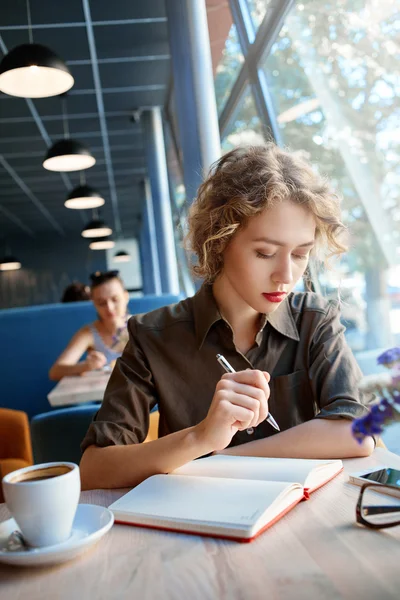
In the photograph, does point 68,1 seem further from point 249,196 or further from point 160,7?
point 249,196

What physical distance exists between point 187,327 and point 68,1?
4051mm

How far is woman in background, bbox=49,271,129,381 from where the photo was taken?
377 cm

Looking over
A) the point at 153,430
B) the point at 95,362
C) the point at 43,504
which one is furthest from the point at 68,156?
the point at 43,504

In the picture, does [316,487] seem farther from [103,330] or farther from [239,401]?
[103,330]

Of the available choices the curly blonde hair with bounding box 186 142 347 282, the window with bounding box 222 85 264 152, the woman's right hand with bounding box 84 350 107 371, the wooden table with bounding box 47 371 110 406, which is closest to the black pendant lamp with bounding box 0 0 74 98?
the window with bounding box 222 85 264 152

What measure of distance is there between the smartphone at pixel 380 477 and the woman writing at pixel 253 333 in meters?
0.19

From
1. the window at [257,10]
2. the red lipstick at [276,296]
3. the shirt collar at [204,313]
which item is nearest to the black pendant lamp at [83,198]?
the window at [257,10]

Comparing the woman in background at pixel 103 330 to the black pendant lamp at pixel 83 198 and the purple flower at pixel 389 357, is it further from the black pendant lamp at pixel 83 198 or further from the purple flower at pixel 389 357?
the purple flower at pixel 389 357

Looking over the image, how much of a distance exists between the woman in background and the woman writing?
2256 millimetres

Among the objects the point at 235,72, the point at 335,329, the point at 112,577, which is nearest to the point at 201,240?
the point at 335,329

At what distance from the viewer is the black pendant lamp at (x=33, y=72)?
11.0ft

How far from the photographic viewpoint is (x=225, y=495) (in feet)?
2.96

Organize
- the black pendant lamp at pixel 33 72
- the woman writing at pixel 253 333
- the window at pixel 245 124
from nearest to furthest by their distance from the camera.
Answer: the woman writing at pixel 253 333, the black pendant lamp at pixel 33 72, the window at pixel 245 124

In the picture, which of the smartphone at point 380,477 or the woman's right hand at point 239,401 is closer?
the smartphone at point 380,477
